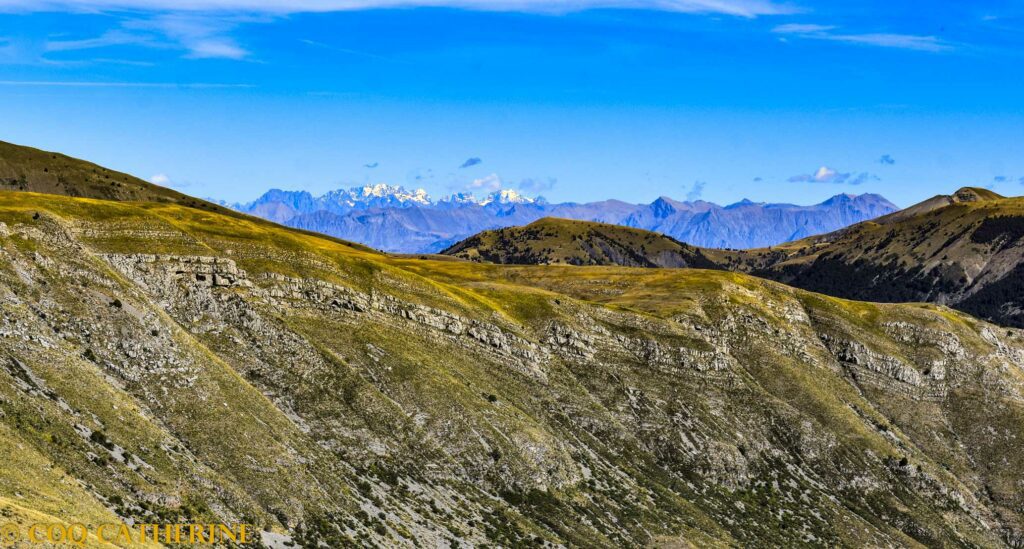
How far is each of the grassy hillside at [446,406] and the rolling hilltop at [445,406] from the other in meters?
0.38

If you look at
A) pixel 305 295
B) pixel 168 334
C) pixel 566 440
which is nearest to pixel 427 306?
pixel 305 295

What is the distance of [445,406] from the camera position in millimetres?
117188

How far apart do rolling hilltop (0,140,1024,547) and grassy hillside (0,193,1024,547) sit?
1.26 feet

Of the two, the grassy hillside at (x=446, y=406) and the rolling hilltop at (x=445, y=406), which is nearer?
the rolling hilltop at (x=445, y=406)

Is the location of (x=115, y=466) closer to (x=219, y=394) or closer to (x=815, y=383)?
(x=219, y=394)

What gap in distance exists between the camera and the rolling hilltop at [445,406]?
8081 cm

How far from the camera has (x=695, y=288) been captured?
197125 mm

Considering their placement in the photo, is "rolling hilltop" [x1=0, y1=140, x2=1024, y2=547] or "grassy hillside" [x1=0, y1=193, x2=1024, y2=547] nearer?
"rolling hilltop" [x1=0, y1=140, x2=1024, y2=547]

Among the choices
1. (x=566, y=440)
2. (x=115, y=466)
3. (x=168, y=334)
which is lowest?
(x=566, y=440)

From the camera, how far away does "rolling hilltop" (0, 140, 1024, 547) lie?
80812mm

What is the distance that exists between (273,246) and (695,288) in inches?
3708

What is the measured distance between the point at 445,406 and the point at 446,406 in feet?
0.56

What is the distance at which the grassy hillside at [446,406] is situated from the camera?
81.1 metres

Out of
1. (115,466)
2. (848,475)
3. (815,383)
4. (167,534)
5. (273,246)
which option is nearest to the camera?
(167,534)
